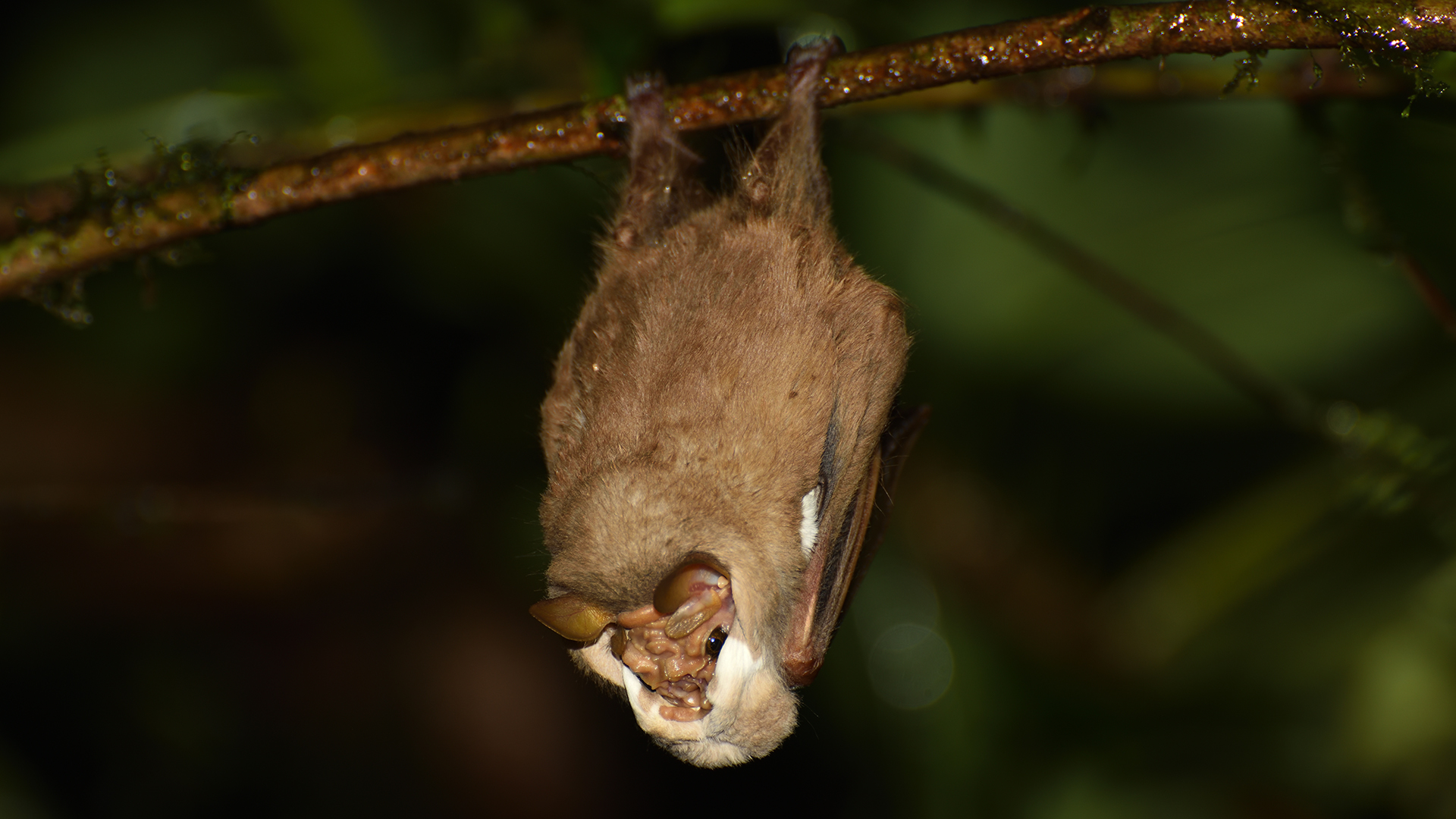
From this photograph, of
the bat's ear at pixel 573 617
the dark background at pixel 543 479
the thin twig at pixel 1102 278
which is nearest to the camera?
the bat's ear at pixel 573 617

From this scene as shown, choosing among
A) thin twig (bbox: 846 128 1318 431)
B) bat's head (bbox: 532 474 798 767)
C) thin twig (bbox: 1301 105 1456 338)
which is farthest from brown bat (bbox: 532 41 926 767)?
thin twig (bbox: 1301 105 1456 338)

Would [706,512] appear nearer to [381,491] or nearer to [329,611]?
[381,491]

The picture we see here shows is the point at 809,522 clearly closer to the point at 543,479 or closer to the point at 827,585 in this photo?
the point at 827,585

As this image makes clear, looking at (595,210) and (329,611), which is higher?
(595,210)

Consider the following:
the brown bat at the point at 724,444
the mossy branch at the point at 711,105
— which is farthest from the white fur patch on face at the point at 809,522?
the mossy branch at the point at 711,105

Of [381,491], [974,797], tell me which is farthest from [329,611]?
[974,797]

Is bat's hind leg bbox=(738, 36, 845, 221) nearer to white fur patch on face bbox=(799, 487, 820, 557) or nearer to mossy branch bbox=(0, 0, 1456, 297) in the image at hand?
mossy branch bbox=(0, 0, 1456, 297)

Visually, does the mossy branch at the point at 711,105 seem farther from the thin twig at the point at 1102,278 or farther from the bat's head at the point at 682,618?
the bat's head at the point at 682,618
